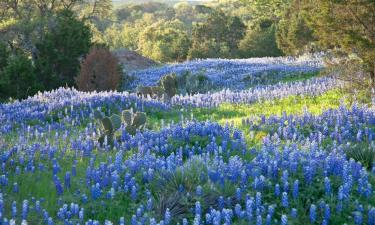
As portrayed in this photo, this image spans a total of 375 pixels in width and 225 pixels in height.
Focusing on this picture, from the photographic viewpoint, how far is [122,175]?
22.4 feet

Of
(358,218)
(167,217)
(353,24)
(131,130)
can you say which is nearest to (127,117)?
(131,130)

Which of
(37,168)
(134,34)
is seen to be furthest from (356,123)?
(134,34)

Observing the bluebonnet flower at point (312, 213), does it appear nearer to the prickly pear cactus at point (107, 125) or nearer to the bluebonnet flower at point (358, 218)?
the bluebonnet flower at point (358, 218)

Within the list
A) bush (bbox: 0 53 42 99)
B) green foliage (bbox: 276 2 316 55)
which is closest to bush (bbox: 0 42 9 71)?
bush (bbox: 0 53 42 99)

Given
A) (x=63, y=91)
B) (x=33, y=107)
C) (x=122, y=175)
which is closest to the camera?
(x=122, y=175)

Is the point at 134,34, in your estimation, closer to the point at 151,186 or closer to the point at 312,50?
the point at 312,50

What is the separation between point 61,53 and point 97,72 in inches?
139

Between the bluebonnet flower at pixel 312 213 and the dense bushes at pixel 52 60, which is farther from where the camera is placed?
the dense bushes at pixel 52 60

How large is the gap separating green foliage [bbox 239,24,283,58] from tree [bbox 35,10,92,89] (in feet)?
70.7

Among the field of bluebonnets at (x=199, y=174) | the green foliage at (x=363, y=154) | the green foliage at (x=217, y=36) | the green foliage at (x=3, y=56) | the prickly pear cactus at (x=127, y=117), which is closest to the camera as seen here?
the field of bluebonnets at (x=199, y=174)

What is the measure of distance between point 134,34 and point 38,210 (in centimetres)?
8070

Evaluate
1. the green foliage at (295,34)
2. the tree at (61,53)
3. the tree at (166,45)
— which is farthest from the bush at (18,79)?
the tree at (166,45)

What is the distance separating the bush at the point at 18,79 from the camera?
61.9ft

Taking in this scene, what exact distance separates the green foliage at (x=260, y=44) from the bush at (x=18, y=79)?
24969 mm
